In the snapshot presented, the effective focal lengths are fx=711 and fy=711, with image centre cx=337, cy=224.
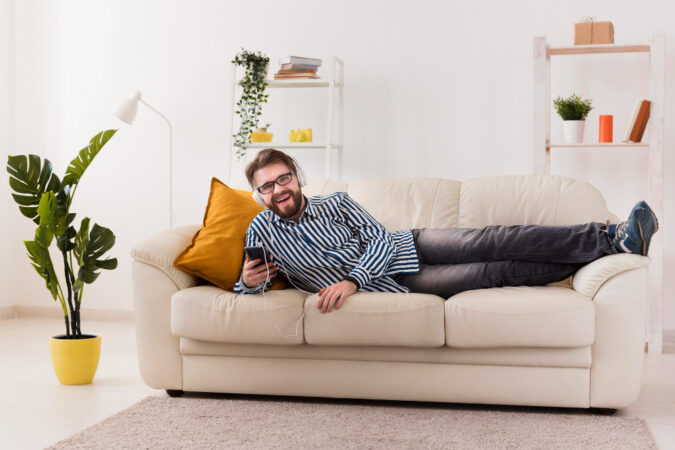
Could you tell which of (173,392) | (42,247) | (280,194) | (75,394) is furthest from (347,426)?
(42,247)

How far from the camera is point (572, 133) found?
372 centimetres

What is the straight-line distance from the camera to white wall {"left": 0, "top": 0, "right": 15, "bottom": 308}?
4.66m

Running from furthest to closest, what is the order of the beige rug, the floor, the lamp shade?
the lamp shade, the floor, the beige rug

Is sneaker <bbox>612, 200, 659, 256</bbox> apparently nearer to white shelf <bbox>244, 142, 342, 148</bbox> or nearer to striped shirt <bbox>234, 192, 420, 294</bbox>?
striped shirt <bbox>234, 192, 420, 294</bbox>

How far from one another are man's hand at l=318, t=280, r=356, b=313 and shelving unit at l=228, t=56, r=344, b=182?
5.10 ft

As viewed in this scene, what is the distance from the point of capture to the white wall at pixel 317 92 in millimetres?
3986

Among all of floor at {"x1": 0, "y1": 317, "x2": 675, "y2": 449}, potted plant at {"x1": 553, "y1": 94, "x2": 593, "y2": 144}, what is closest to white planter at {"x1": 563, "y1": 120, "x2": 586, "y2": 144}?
potted plant at {"x1": 553, "y1": 94, "x2": 593, "y2": 144}

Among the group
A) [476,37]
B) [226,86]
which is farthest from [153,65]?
[476,37]

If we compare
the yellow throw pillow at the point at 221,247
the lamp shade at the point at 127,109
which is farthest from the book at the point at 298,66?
the yellow throw pillow at the point at 221,247

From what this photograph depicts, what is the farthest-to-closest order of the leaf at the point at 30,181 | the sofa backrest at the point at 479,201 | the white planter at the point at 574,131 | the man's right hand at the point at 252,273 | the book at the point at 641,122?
the white planter at the point at 574,131
the book at the point at 641,122
the sofa backrest at the point at 479,201
the leaf at the point at 30,181
the man's right hand at the point at 252,273

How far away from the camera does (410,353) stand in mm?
2516

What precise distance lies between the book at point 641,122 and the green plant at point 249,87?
196 cm

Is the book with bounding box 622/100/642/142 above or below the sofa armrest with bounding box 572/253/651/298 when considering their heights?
above

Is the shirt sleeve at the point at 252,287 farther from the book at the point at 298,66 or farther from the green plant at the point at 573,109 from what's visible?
the green plant at the point at 573,109
